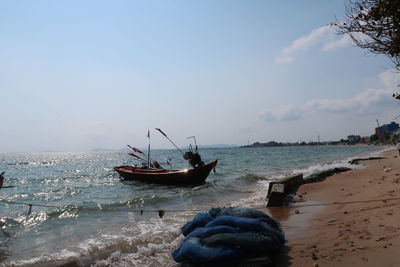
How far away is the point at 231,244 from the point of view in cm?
425

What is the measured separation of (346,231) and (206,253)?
3180 millimetres

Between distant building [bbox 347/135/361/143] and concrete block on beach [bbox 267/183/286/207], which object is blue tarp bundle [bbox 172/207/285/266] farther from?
distant building [bbox 347/135/361/143]

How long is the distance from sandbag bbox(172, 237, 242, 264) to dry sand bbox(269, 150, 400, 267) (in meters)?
0.97

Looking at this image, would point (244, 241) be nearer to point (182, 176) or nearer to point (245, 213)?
point (245, 213)

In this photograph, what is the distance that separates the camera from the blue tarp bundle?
4.14 metres

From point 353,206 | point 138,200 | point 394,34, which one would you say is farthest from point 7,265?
point 394,34

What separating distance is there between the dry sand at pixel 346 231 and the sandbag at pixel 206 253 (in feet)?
3.20

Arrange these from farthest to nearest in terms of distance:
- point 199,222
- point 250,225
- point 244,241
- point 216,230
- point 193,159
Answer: point 193,159
point 199,222
point 250,225
point 216,230
point 244,241

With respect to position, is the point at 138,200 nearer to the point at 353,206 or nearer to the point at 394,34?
the point at 353,206

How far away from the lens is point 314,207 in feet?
28.0

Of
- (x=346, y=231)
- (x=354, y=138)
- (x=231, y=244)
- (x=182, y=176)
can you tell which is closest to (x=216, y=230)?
(x=231, y=244)

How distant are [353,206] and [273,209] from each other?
2.42m

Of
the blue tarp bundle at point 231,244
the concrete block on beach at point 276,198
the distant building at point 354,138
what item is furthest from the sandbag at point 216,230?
the distant building at point 354,138

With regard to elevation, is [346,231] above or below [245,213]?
below
